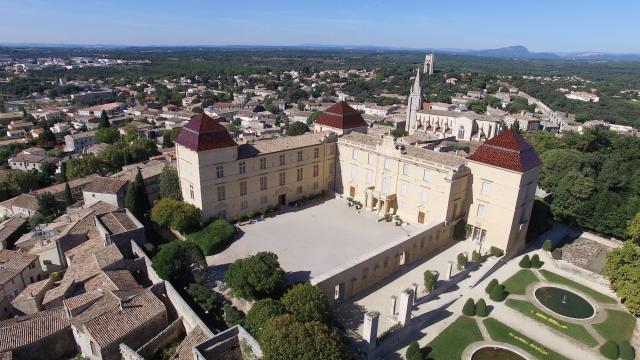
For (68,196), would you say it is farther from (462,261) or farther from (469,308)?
(469,308)

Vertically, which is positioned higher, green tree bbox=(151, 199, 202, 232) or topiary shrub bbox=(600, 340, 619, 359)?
green tree bbox=(151, 199, 202, 232)

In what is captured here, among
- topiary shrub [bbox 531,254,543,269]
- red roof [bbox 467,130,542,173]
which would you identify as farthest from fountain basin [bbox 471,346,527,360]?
red roof [bbox 467,130,542,173]

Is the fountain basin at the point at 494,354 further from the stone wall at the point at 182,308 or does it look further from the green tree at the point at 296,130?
the green tree at the point at 296,130

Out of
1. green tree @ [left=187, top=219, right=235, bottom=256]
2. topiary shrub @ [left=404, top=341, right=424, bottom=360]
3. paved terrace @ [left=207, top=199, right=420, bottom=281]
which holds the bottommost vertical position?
topiary shrub @ [left=404, top=341, right=424, bottom=360]

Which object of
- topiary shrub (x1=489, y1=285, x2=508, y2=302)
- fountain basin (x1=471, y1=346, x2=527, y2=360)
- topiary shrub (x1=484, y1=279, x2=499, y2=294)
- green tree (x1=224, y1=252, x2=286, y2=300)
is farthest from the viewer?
topiary shrub (x1=484, y1=279, x2=499, y2=294)

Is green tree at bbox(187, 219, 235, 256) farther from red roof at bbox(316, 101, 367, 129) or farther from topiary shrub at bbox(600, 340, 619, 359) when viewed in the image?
topiary shrub at bbox(600, 340, 619, 359)

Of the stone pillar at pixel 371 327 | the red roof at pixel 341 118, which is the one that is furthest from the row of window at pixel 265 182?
the stone pillar at pixel 371 327

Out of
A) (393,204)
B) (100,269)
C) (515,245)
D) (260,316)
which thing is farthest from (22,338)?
(515,245)
